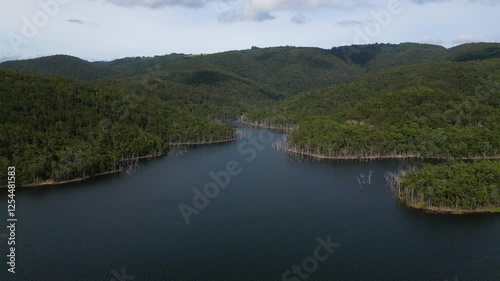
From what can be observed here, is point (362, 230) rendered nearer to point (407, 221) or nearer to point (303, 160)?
point (407, 221)

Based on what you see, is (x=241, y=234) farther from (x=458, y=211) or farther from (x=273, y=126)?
(x=273, y=126)

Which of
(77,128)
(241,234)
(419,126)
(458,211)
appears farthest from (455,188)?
(77,128)

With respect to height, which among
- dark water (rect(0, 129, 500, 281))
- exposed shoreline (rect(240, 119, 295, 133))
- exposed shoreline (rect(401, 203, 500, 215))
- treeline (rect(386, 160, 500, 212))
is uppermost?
exposed shoreline (rect(240, 119, 295, 133))

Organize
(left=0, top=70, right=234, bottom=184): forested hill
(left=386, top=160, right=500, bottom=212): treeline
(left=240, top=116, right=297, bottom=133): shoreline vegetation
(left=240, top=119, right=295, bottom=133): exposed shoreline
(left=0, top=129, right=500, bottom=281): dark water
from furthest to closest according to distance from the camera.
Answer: (left=240, top=119, right=295, bottom=133): exposed shoreline, (left=240, top=116, right=297, bottom=133): shoreline vegetation, (left=0, top=70, right=234, bottom=184): forested hill, (left=386, top=160, right=500, bottom=212): treeline, (left=0, top=129, right=500, bottom=281): dark water

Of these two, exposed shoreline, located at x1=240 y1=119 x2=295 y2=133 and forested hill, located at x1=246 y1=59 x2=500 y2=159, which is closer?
forested hill, located at x1=246 y1=59 x2=500 y2=159

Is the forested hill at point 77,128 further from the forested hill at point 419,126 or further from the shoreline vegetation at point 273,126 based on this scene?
the forested hill at point 419,126

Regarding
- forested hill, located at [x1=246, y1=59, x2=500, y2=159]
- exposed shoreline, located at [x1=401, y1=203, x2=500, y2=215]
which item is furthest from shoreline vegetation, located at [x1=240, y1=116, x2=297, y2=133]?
exposed shoreline, located at [x1=401, y1=203, x2=500, y2=215]

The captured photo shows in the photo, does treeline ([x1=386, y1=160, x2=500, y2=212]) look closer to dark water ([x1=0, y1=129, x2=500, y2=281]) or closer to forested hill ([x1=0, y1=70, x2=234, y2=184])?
dark water ([x1=0, y1=129, x2=500, y2=281])

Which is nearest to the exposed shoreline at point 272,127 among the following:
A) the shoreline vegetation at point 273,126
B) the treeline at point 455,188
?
the shoreline vegetation at point 273,126
